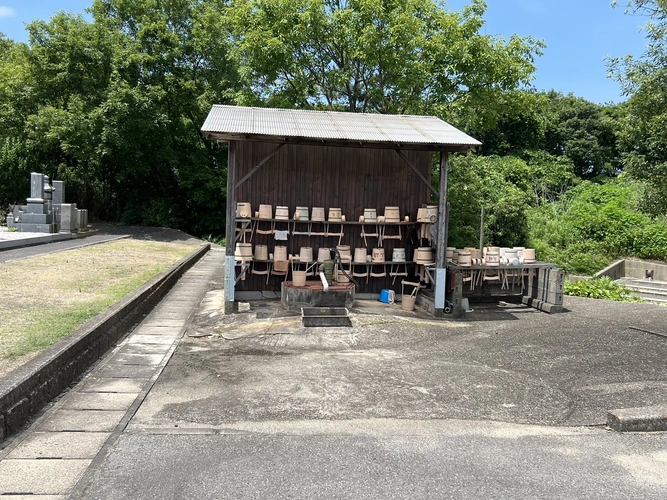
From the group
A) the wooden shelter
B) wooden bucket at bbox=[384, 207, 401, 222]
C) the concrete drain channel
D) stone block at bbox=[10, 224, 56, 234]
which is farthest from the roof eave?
stone block at bbox=[10, 224, 56, 234]

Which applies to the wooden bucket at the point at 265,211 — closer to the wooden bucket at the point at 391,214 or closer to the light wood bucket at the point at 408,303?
the wooden bucket at the point at 391,214

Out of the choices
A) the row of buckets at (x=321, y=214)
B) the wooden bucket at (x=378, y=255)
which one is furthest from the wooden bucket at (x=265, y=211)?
the wooden bucket at (x=378, y=255)

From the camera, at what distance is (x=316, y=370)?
6707 mm

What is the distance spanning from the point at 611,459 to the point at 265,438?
295 cm

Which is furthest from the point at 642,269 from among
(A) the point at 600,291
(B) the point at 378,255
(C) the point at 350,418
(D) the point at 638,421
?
(C) the point at 350,418

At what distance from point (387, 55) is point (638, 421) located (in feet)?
50.7

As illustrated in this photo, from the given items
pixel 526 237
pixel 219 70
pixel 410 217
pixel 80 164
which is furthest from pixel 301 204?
pixel 80 164

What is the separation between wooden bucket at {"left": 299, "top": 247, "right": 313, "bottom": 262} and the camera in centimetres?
1116

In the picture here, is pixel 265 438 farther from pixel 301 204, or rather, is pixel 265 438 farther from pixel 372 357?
pixel 301 204

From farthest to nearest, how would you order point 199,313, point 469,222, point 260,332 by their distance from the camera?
point 469,222 → point 199,313 → point 260,332

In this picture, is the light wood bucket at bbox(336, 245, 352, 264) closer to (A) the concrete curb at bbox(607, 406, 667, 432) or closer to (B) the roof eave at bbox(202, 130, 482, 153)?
(B) the roof eave at bbox(202, 130, 482, 153)

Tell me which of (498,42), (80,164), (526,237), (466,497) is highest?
(498,42)

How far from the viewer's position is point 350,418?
5137 mm

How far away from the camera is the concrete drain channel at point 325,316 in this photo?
30.8 feet
